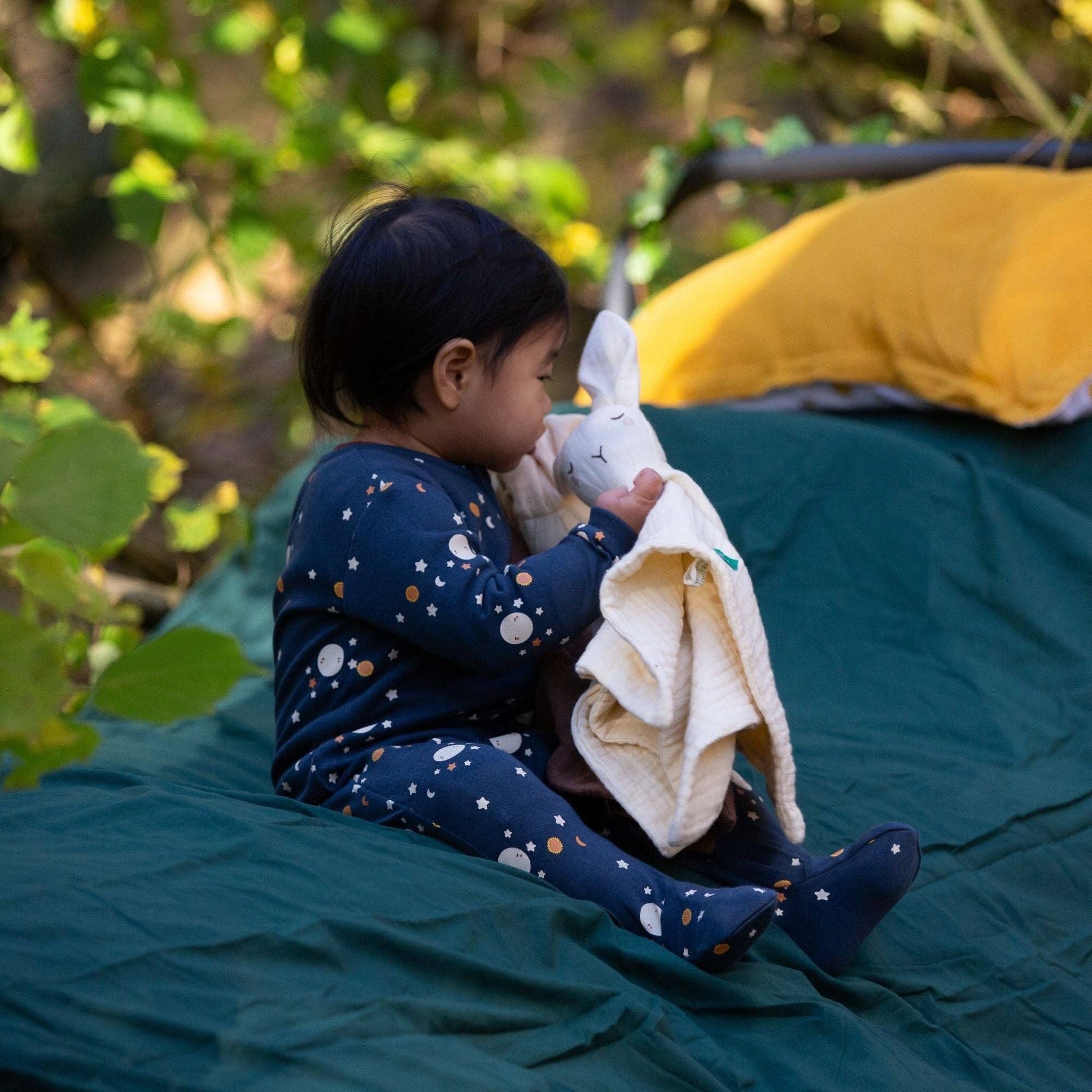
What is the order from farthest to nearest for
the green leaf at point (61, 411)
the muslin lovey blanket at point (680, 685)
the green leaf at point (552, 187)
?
1. the green leaf at point (552, 187)
2. the green leaf at point (61, 411)
3. the muslin lovey blanket at point (680, 685)

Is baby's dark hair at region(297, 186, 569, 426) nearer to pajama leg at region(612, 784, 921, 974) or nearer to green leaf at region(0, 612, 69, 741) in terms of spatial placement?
pajama leg at region(612, 784, 921, 974)

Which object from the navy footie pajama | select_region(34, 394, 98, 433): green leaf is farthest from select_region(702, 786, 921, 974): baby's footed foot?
select_region(34, 394, 98, 433): green leaf

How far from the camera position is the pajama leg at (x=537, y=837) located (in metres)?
0.97

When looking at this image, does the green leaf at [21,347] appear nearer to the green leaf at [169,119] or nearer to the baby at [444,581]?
the baby at [444,581]

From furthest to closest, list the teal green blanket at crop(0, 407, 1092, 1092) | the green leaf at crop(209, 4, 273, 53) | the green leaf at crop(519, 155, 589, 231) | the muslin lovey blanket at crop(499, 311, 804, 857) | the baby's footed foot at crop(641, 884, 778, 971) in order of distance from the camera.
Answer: the green leaf at crop(519, 155, 589, 231) < the green leaf at crop(209, 4, 273, 53) < the muslin lovey blanket at crop(499, 311, 804, 857) < the baby's footed foot at crop(641, 884, 778, 971) < the teal green blanket at crop(0, 407, 1092, 1092)

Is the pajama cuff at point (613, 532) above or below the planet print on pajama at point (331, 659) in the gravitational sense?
above

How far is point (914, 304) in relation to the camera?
1.98 meters

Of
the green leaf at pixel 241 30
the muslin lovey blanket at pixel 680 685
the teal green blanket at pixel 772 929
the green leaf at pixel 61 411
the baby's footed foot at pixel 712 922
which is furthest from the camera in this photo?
the green leaf at pixel 241 30

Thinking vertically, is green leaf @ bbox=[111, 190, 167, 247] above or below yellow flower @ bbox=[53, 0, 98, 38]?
below

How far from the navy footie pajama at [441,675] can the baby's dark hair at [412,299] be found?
7cm

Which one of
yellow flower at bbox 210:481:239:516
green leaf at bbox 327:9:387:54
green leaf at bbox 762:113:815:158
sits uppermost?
green leaf at bbox 327:9:387:54

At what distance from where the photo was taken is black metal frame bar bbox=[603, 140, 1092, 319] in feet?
7.90

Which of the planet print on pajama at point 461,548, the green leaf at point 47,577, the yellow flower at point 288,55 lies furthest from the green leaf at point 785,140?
the green leaf at point 47,577

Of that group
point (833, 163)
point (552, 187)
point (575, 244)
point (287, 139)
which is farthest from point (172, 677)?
point (575, 244)
